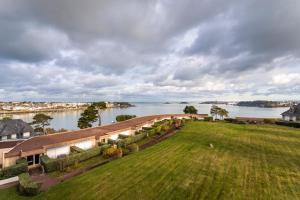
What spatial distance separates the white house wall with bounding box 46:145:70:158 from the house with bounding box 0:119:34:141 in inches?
911

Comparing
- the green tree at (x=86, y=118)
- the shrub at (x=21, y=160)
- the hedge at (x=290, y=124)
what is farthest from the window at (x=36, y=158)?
the hedge at (x=290, y=124)

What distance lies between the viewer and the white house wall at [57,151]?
2025 centimetres

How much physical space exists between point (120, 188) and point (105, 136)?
14201 millimetres

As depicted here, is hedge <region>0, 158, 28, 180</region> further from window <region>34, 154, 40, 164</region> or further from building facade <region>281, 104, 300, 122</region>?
building facade <region>281, 104, 300, 122</region>

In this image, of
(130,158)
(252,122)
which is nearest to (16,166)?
(130,158)

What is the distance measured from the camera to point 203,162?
17.8 metres

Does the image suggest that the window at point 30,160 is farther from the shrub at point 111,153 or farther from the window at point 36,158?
the shrub at point 111,153

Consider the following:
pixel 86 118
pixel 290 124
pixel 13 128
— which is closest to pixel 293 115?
pixel 290 124

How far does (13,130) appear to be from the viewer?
37812 millimetres

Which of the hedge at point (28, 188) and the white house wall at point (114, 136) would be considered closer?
the hedge at point (28, 188)

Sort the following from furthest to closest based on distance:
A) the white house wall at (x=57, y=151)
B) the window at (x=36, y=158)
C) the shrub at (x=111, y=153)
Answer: the shrub at (x=111, y=153) < the white house wall at (x=57, y=151) < the window at (x=36, y=158)

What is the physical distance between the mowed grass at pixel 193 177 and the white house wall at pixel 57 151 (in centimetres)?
644

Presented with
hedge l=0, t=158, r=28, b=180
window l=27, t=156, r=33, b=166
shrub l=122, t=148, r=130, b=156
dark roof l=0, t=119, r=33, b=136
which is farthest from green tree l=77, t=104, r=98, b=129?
hedge l=0, t=158, r=28, b=180

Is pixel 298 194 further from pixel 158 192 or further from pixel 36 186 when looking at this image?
pixel 36 186
